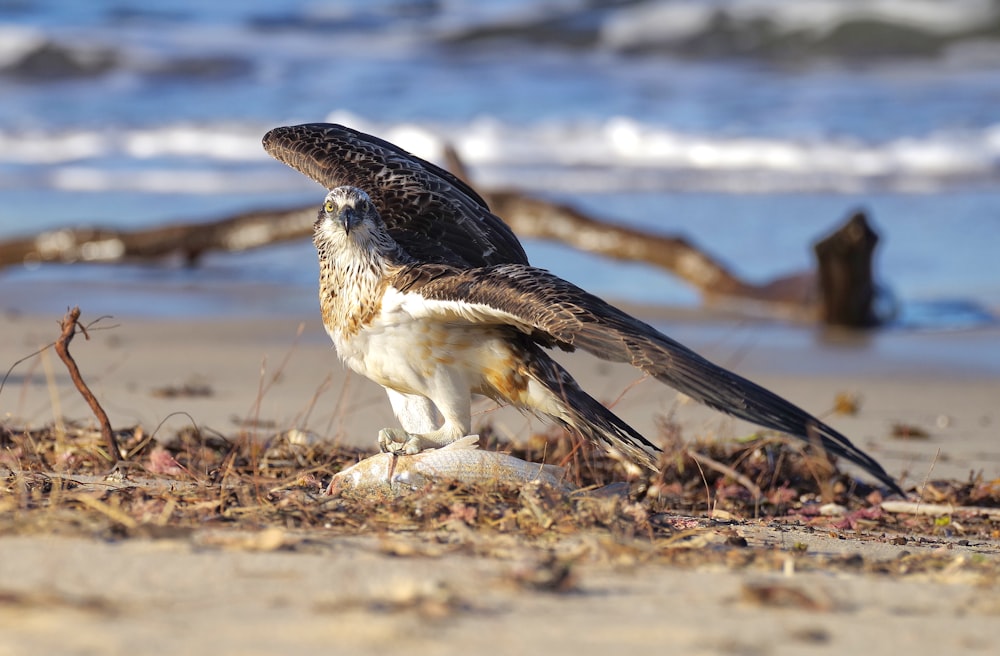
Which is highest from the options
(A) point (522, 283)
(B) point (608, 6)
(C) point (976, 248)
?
(B) point (608, 6)

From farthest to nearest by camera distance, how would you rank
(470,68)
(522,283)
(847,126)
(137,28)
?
(137,28)
(470,68)
(847,126)
(522,283)

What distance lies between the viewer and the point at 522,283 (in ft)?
14.4

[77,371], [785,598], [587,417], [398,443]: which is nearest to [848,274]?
[587,417]

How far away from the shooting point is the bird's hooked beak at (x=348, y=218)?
5.07 meters

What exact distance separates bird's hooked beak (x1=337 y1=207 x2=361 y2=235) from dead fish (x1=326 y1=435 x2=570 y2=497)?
3.09ft

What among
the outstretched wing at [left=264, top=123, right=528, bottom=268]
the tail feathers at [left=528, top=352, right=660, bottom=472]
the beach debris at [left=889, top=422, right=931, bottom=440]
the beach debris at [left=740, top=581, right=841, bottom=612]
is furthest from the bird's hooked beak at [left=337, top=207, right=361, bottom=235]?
the beach debris at [left=889, top=422, right=931, bottom=440]

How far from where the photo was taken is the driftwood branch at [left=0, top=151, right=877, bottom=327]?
32.8 ft

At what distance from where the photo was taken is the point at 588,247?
1101cm

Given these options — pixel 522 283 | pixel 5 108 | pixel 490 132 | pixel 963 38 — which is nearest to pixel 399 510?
pixel 522 283

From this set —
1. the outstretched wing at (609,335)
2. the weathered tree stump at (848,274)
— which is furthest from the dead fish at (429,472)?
the weathered tree stump at (848,274)

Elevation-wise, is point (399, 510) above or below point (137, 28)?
below

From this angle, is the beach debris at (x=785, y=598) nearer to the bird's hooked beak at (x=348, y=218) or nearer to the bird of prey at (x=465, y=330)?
the bird of prey at (x=465, y=330)

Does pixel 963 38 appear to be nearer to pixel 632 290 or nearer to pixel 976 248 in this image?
pixel 976 248

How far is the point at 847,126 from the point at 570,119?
3.95 m
